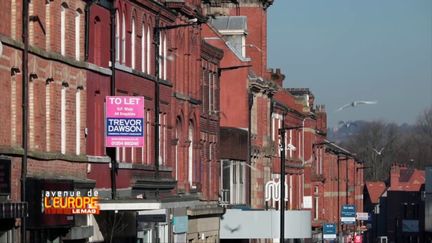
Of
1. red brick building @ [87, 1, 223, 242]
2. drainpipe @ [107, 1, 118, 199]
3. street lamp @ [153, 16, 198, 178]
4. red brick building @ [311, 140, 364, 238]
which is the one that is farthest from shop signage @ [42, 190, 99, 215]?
red brick building @ [311, 140, 364, 238]

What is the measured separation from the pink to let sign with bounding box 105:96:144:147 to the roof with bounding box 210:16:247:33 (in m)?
36.4

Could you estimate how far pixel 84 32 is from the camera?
1698 inches

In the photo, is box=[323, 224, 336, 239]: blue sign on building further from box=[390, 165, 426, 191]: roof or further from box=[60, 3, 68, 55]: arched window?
box=[60, 3, 68, 55]: arched window

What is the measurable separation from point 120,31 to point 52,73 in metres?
8.50

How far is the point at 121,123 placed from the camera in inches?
1724

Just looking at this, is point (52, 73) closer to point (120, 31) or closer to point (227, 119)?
point (120, 31)

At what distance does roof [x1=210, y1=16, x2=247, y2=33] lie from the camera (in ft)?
263

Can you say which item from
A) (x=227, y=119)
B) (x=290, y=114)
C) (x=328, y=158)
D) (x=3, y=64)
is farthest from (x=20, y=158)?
(x=328, y=158)

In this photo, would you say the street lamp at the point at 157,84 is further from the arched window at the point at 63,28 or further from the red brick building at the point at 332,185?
the red brick building at the point at 332,185

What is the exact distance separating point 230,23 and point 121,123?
37383 millimetres

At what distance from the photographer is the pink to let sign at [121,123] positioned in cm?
4331

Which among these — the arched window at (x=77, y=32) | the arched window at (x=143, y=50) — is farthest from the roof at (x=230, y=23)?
the arched window at (x=77, y=32)

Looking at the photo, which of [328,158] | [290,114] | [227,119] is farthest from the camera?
[328,158]

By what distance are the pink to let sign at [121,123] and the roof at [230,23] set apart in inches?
1434
